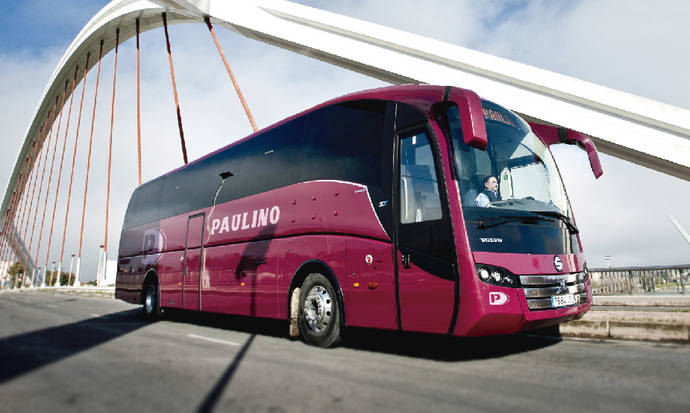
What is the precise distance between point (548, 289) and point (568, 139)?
2.54 metres

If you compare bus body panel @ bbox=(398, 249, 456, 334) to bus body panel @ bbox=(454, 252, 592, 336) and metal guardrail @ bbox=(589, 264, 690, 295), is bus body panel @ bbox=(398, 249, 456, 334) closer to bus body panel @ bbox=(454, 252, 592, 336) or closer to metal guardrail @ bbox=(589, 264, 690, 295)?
bus body panel @ bbox=(454, 252, 592, 336)

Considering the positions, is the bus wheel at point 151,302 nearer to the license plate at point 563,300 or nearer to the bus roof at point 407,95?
the bus roof at point 407,95

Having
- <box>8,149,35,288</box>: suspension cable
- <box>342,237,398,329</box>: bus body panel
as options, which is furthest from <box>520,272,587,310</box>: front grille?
<box>8,149,35,288</box>: suspension cable

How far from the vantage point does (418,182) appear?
16.5 ft

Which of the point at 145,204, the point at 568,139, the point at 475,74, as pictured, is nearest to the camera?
the point at 568,139

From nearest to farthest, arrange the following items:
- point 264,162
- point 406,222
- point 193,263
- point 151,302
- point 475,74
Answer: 1. point 406,222
2. point 264,162
3. point 193,263
4. point 151,302
5. point 475,74

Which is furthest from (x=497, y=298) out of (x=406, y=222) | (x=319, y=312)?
(x=319, y=312)

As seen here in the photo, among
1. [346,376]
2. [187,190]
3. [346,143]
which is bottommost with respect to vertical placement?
[346,376]

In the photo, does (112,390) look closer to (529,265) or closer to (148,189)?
(529,265)

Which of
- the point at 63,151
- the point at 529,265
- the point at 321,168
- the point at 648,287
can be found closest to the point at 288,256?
the point at 321,168

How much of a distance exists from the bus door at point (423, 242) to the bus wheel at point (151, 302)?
729 centimetres

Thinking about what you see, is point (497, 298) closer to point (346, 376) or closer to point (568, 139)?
point (346, 376)

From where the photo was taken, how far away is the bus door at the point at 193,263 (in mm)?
8945

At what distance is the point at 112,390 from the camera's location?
355 cm
